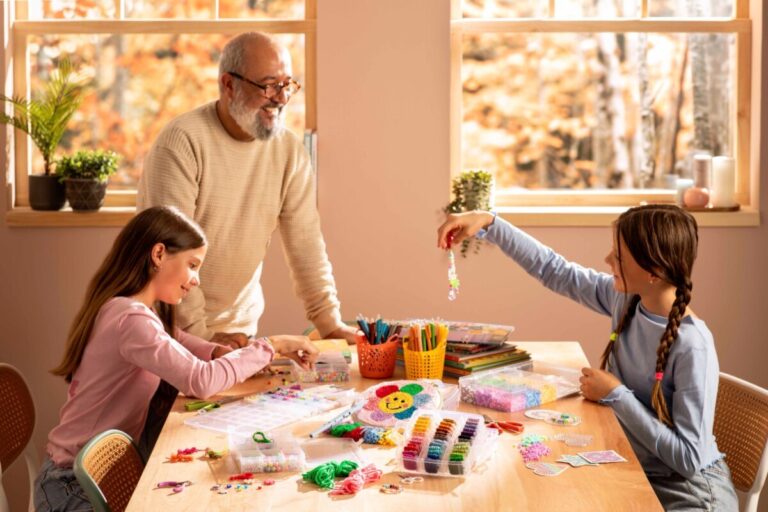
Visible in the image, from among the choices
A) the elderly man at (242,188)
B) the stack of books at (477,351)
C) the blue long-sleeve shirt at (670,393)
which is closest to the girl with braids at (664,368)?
the blue long-sleeve shirt at (670,393)

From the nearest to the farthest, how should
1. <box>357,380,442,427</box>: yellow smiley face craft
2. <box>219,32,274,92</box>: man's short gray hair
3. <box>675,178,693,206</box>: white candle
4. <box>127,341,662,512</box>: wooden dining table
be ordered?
1. <box>127,341,662,512</box>: wooden dining table
2. <box>357,380,442,427</box>: yellow smiley face craft
3. <box>219,32,274,92</box>: man's short gray hair
4. <box>675,178,693,206</box>: white candle

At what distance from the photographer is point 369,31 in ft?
12.8

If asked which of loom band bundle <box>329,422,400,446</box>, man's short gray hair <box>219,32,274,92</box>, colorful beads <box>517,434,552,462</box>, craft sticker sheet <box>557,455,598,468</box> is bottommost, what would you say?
craft sticker sheet <box>557,455,598,468</box>

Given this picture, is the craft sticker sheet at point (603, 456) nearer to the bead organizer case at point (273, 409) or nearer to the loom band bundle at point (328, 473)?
the loom band bundle at point (328, 473)

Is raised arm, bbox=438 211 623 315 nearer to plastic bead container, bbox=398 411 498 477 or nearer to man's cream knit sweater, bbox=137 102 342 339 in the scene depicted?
man's cream knit sweater, bbox=137 102 342 339

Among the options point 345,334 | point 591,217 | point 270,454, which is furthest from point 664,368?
point 591,217

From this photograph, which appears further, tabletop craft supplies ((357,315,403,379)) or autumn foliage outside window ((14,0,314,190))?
autumn foliage outside window ((14,0,314,190))

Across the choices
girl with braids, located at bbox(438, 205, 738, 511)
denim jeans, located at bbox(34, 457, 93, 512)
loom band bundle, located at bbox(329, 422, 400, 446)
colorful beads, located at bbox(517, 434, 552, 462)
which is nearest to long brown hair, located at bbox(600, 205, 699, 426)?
girl with braids, located at bbox(438, 205, 738, 511)

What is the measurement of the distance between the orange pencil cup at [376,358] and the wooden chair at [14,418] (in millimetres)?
952

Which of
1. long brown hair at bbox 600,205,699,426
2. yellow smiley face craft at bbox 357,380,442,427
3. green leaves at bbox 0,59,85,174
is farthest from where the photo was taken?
green leaves at bbox 0,59,85,174

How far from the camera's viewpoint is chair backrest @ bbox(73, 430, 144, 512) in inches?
80.4

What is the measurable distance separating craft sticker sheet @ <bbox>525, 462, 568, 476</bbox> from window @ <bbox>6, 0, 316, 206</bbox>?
2.39 meters

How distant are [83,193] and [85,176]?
0.21ft

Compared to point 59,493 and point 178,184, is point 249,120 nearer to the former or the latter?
point 178,184
